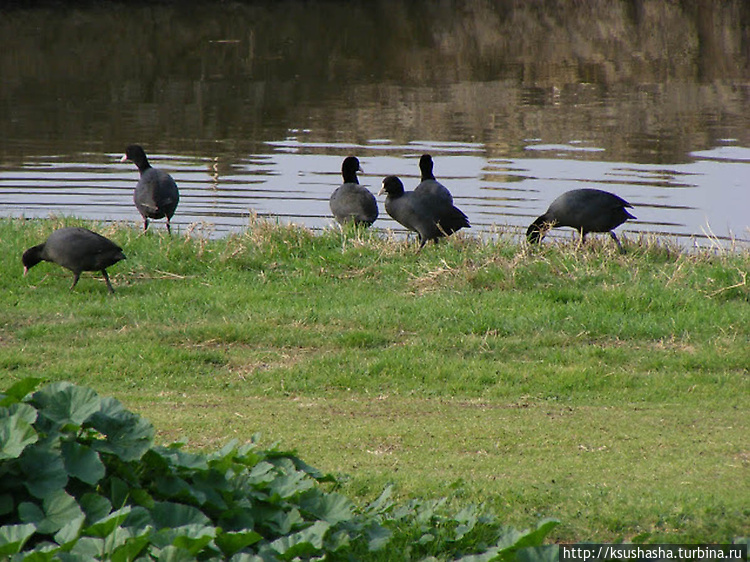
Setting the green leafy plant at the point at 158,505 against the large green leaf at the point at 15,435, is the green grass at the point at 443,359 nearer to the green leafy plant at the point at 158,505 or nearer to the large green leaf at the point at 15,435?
the green leafy plant at the point at 158,505

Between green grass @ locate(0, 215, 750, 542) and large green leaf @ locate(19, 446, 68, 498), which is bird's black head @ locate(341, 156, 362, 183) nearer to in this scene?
green grass @ locate(0, 215, 750, 542)

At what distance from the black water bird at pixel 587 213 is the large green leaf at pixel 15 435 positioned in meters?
9.56

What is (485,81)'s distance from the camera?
111ft

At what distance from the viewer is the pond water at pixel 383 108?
1972 cm

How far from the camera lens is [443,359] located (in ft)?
30.9

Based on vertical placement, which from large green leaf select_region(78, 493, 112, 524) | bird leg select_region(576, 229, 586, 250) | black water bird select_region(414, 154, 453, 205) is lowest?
bird leg select_region(576, 229, 586, 250)

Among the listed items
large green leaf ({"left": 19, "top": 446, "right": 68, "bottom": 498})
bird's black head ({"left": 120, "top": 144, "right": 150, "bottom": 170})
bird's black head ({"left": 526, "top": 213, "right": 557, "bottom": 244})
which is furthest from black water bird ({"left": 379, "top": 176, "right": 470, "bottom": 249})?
large green leaf ({"left": 19, "top": 446, "right": 68, "bottom": 498})

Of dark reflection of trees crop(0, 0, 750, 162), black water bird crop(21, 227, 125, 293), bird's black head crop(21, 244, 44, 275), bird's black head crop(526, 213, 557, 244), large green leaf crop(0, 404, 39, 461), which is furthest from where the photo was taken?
dark reflection of trees crop(0, 0, 750, 162)

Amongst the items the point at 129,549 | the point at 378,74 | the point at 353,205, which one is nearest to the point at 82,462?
the point at 129,549

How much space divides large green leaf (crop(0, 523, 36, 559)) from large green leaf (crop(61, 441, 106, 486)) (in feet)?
1.44

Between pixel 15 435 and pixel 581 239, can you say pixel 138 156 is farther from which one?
pixel 15 435

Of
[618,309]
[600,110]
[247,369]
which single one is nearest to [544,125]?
[600,110]

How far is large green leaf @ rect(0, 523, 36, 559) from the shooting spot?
3.86m

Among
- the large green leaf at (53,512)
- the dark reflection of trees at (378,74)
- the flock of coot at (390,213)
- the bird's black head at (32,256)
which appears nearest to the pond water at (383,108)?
the dark reflection of trees at (378,74)
